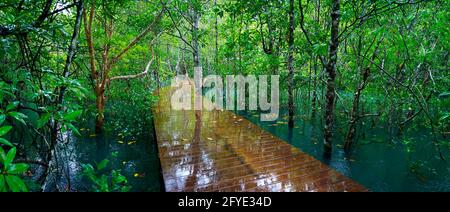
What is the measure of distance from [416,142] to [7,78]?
923cm

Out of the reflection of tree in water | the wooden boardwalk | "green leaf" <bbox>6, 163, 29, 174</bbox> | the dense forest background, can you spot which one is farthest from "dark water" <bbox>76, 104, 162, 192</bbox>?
"green leaf" <bbox>6, 163, 29, 174</bbox>

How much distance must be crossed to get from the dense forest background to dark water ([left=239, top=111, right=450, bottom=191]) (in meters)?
0.19

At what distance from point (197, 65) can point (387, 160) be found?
18.6 feet

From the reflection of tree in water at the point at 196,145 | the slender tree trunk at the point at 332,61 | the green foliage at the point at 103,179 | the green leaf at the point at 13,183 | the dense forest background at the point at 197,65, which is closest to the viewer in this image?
the green leaf at the point at 13,183

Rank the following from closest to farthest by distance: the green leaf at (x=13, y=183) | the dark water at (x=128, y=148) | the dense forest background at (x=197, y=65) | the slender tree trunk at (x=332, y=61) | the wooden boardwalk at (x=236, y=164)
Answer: the green leaf at (x=13, y=183), the dense forest background at (x=197, y=65), the wooden boardwalk at (x=236, y=164), the slender tree trunk at (x=332, y=61), the dark water at (x=128, y=148)

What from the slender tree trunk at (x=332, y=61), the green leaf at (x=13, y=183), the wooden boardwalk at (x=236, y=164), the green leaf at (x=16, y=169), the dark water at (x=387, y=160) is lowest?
the dark water at (x=387, y=160)

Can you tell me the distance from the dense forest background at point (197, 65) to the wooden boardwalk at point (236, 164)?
1.08m

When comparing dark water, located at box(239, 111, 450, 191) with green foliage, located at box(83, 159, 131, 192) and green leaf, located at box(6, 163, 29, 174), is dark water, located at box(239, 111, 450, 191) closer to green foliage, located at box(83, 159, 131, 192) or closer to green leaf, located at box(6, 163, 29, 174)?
green foliage, located at box(83, 159, 131, 192)

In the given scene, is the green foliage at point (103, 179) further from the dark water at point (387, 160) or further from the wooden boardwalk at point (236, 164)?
the dark water at point (387, 160)

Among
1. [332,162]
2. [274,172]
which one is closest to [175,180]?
[274,172]

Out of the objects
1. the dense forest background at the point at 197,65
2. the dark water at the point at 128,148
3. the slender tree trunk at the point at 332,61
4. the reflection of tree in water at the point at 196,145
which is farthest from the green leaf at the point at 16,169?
the slender tree trunk at the point at 332,61

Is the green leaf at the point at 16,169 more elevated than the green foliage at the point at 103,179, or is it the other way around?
the green leaf at the point at 16,169

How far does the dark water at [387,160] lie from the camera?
530 cm
